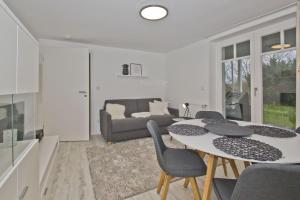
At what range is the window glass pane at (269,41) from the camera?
104 inches

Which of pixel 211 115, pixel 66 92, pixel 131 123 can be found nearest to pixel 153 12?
pixel 211 115

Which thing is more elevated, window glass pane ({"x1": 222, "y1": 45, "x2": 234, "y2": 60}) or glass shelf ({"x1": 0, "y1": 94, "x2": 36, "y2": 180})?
window glass pane ({"x1": 222, "y1": 45, "x2": 234, "y2": 60})

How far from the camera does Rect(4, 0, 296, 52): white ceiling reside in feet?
7.11

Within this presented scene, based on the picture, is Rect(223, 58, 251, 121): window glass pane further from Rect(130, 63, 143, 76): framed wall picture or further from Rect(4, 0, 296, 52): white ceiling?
Rect(130, 63, 143, 76): framed wall picture

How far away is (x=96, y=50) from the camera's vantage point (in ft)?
13.8

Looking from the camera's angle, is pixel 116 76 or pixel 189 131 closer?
pixel 189 131

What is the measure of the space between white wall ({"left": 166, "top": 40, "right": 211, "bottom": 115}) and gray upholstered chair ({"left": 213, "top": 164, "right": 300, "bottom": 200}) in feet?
10.2

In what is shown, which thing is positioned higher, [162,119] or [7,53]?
[7,53]

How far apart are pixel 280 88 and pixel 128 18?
106 inches

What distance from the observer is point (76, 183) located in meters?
1.95

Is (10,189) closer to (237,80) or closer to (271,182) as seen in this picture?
(271,182)

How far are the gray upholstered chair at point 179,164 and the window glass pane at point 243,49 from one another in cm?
243

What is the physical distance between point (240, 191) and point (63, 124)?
3.68 metres

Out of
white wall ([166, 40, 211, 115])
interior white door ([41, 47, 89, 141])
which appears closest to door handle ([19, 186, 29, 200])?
interior white door ([41, 47, 89, 141])
